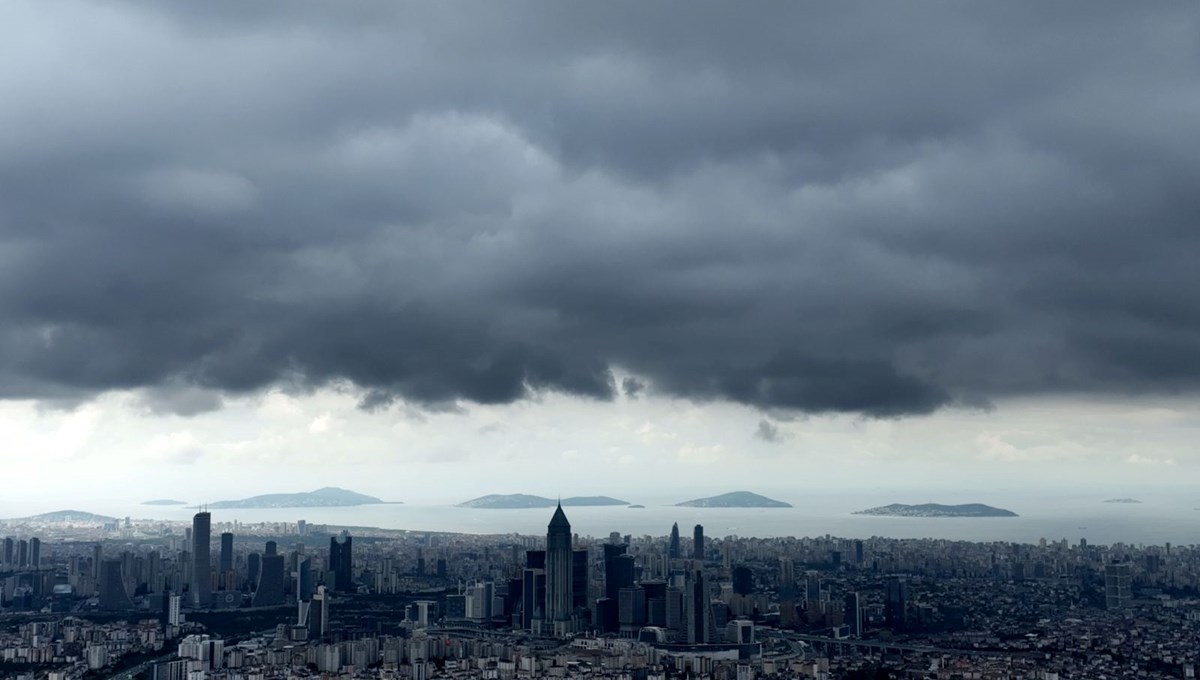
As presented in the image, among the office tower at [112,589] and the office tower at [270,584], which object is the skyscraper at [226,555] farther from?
the office tower at [112,589]

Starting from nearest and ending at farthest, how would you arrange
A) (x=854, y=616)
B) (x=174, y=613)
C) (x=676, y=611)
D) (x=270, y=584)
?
(x=854, y=616) → (x=676, y=611) → (x=174, y=613) → (x=270, y=584)

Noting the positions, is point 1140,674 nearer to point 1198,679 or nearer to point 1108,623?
point 1198,679

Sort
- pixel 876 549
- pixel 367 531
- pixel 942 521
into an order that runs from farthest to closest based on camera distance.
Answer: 1. pixel 942 521
2. pixel 367 531
3. pixel 876 549

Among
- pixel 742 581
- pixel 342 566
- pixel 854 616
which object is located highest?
pixel 342 566

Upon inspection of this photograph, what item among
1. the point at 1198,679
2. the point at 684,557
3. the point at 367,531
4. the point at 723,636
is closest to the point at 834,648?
the point at 723,636

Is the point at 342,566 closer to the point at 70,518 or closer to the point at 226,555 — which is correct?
the point at 226,555

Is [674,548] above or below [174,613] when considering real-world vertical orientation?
above

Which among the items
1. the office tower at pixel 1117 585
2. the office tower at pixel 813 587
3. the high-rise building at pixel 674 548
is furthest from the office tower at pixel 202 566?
the office tower at pixel 1117 585

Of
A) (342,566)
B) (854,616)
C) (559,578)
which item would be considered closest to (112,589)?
(342,566)
